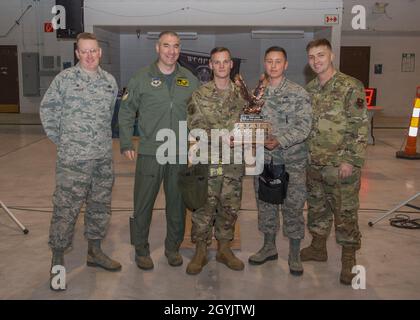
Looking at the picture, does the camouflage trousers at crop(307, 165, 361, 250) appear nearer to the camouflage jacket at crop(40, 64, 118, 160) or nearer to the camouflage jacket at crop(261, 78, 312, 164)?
the camouflage jacket at crop(261, 78, 312, 164)

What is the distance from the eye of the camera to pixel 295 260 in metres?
3.77

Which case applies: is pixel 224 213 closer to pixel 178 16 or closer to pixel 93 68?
pixel 93 68

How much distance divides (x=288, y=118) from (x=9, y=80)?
49.6ft

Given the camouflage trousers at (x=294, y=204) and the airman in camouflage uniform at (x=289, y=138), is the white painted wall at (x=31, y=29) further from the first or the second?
the camouflage trousers at (x=294, y=204)

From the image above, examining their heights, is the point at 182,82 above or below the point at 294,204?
above

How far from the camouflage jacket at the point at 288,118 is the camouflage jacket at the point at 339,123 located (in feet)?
0.32

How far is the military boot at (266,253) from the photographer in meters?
3.92

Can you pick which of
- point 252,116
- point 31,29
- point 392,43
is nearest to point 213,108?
point 252,116

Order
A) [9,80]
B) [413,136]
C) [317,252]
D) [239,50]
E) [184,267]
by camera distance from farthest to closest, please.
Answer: [9,80], [239,50], [413,136], [317,252], [184,267]

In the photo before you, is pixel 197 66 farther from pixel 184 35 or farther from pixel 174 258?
pixel 174 258

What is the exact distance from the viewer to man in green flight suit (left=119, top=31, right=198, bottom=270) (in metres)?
3.60

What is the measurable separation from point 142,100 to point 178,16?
8.09 m

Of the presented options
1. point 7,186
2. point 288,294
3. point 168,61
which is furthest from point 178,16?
point 288,294

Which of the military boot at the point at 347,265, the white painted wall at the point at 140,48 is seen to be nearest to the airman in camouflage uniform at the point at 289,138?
the military boot at the point at 347,265
